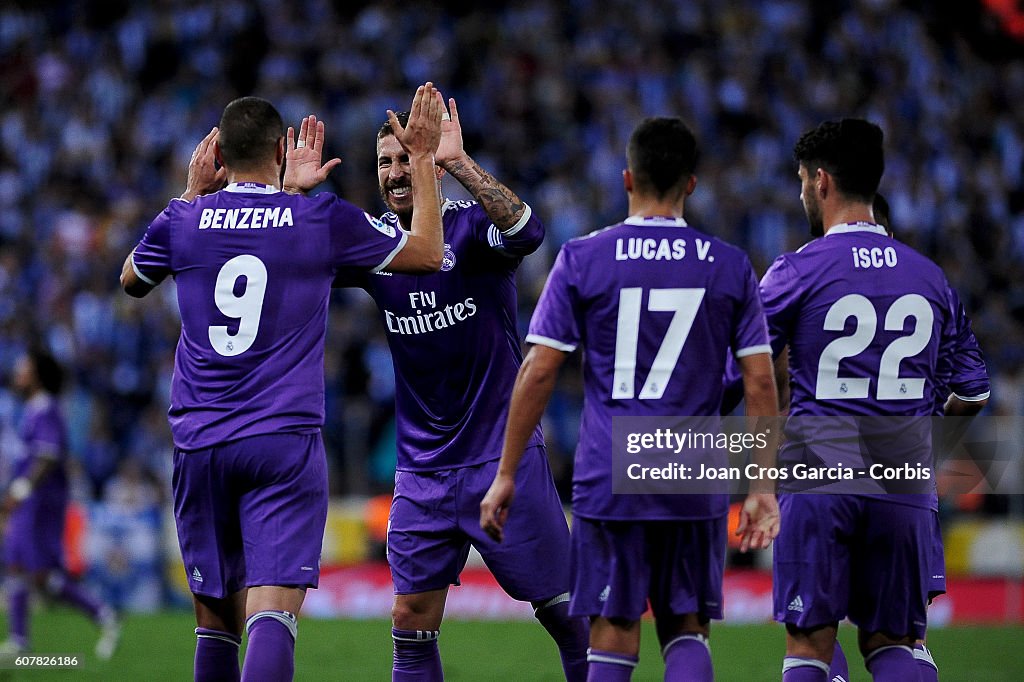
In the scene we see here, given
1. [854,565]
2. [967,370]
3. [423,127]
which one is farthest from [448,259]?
[967,370]

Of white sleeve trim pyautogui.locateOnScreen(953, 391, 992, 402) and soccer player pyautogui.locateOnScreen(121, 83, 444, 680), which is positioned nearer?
soccer player pyautogui.locateOnScreen(121, 83, 444, 680)

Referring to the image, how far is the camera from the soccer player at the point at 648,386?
18.3 ft

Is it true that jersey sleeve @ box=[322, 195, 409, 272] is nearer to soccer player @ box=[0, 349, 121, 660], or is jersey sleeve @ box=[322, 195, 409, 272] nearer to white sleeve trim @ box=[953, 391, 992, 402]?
white sleeve trim @ box=[953, 391, 992, 402]

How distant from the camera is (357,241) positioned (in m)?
6.11

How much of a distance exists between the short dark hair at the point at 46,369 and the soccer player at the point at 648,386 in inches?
317

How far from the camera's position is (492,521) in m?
5.59

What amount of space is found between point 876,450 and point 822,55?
17.0 meters

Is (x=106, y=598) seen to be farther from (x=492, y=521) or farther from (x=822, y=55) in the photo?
(x=822, y=55)

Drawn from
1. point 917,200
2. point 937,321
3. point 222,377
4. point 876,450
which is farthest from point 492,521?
point 917,200

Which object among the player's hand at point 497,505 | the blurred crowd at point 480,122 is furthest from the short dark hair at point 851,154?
the blurred crowd at point 480,122

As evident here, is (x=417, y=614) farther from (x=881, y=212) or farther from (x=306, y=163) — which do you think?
(x=881, y=212)

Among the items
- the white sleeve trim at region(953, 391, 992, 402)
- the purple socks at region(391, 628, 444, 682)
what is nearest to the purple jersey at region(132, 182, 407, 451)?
the purple socks at region(391, 628, 444, 682)

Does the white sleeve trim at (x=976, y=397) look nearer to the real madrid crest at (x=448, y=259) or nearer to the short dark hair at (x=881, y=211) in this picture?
the short dark hair at (x=881, y=211)

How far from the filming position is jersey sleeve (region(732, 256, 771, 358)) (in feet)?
18.6
